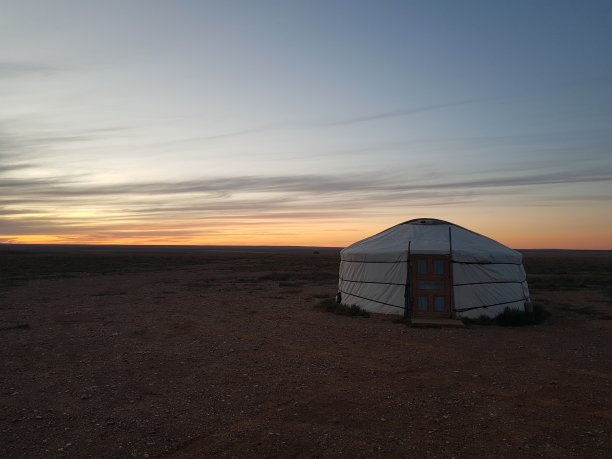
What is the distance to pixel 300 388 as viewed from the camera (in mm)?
6980

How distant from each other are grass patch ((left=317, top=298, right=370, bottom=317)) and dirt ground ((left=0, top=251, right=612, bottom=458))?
75cm

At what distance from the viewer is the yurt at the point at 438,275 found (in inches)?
506

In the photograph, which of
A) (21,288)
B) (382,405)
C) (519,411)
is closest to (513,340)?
(519,411)

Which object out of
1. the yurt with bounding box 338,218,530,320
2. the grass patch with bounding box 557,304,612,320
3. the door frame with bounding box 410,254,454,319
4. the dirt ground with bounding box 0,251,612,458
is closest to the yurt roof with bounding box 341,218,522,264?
the yurt with bounding box 338,218,530,320

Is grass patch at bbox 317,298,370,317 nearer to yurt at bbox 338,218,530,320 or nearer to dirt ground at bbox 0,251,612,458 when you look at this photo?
yurt at bbox 338,218,530,320

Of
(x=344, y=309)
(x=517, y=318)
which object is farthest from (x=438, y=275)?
(x=344, y=309)

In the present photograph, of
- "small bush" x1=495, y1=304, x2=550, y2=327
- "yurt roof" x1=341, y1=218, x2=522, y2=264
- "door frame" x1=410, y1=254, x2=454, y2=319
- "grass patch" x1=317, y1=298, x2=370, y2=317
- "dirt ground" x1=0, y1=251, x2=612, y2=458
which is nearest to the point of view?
"dirt ground" x1=0, y1=251, x2=612, y2=458

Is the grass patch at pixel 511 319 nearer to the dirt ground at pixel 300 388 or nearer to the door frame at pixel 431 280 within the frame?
the dirt ground at pixel 300 388

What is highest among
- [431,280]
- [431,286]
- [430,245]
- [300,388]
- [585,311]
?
[430,245]

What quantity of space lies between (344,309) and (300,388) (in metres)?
7.33

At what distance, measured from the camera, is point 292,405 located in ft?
20.5

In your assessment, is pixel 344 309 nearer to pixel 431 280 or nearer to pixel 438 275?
pixel 431 280

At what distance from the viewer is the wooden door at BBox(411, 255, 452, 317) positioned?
12805 millimetres

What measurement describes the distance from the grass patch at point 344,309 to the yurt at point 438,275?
1.09ft
